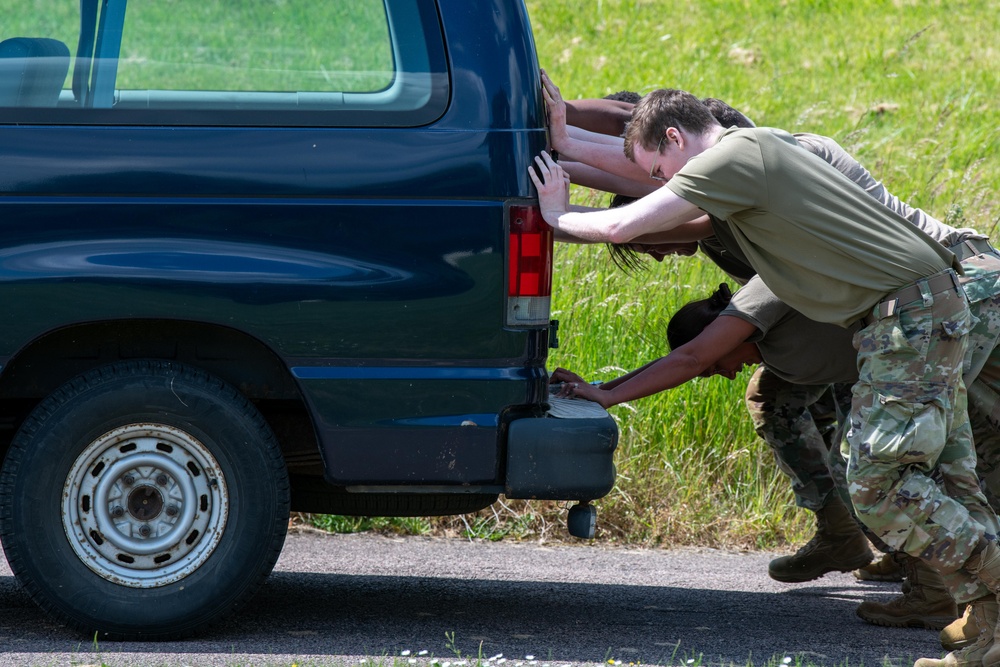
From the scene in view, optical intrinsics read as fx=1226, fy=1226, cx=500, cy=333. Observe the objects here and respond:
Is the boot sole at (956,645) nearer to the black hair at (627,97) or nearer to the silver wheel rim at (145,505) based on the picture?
the silver wheel rim at (145,505)

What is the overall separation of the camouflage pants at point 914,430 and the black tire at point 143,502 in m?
1.73

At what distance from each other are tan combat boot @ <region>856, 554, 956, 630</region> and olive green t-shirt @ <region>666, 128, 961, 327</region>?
110 cm

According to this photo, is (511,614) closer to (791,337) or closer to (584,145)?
(791,337)

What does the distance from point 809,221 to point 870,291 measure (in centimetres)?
28

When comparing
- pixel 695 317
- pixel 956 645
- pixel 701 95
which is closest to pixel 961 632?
pixel 956 645

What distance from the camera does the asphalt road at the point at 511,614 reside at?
A: 3.59m

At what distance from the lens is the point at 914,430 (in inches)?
139

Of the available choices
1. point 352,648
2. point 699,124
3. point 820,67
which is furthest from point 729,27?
point 352,648

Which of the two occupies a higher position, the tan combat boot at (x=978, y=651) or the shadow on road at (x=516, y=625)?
the tan combat boot at (x=978, y=651)

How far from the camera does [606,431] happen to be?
3.57 m

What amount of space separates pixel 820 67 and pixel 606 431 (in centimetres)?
1016

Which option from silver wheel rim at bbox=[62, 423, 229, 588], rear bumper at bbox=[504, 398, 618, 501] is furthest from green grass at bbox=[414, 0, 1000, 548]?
silver wheel rim at bbox=[62, 423, 229, 588]

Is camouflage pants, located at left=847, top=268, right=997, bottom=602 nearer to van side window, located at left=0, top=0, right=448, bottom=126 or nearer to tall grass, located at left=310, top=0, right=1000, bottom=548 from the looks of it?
van side window, located at left=0, top=0, right=448, bottom=126

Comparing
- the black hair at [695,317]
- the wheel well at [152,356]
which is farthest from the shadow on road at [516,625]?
the black hair at [695,317]
